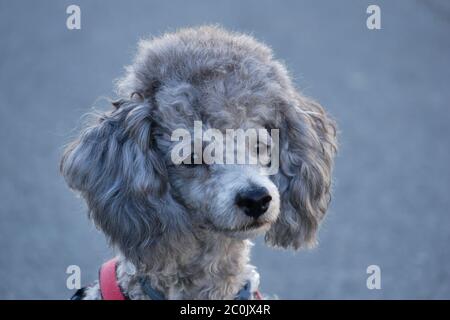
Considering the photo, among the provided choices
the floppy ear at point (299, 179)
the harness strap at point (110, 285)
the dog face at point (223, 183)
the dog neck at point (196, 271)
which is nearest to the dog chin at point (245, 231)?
the dog face at point (223, 183)

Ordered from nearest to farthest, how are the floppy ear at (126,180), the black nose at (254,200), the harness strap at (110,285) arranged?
1. the black nose at (254,200)
2. the floppy ear at (126,180)
3. the harness strap at (110,285)

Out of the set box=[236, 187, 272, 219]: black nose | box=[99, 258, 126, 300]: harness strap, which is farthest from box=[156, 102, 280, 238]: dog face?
box=[99, 258, 126, 300]: harness strap

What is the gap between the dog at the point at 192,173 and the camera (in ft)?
8.03

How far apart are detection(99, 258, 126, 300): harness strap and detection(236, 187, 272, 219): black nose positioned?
0.53 meters

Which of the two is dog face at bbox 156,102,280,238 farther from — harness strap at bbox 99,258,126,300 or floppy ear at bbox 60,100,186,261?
harness strap at bbox 99,258,126,300

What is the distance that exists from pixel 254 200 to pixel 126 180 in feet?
1.44

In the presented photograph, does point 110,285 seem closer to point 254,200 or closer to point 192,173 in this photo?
point 192,173

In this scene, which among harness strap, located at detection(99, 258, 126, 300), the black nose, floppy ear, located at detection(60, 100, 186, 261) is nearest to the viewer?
the black nose

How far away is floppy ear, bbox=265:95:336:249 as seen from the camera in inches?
106

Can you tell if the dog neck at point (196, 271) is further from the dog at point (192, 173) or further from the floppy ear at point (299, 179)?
the floppy ear at point (299, 179)

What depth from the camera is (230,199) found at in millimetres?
2395

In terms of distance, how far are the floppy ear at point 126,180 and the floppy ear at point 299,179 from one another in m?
0.39

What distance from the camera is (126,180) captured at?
258 cm
